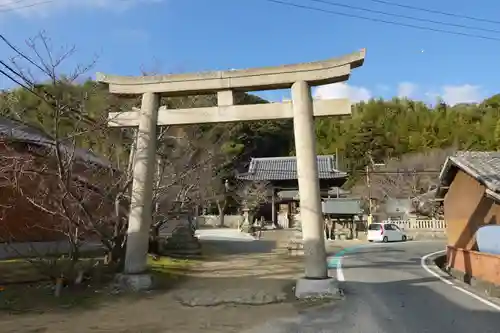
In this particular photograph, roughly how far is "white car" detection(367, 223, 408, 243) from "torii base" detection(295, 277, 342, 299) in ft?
83.4

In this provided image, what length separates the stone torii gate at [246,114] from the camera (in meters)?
9.91

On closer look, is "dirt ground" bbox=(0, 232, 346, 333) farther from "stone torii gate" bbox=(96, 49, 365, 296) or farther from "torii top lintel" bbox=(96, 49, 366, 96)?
"torii top lintel" bbox=(96, 49, 366, 96)

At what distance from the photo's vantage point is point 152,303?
9203 mm

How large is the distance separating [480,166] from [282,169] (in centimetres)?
2947

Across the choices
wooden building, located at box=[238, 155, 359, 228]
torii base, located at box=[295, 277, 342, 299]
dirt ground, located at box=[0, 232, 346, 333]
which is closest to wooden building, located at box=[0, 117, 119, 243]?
dirt ground, located at box=[0, 232, 346, 333]

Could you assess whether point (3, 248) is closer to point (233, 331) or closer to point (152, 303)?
point (152, 303)

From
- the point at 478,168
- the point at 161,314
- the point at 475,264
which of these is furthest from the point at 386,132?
the point at 161,314

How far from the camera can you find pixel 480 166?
1390cm

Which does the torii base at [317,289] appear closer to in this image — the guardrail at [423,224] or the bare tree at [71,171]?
the bare tree at [71,171]

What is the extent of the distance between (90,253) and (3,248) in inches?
113

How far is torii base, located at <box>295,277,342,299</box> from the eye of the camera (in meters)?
9.51

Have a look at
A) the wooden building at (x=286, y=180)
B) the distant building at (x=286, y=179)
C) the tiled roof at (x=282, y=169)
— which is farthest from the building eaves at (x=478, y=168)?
the tiled roof at (x=282, y=169)

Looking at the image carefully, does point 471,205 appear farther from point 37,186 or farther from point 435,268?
point 37,186

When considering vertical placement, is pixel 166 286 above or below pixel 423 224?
below
